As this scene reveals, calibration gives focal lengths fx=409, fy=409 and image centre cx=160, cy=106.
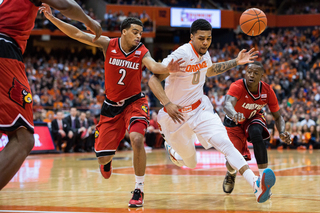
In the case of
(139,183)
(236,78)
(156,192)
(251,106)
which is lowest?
(156,192)

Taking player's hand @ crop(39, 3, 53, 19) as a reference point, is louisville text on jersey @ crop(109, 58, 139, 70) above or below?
below

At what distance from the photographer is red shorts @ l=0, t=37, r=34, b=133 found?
11.6ft

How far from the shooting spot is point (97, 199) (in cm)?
571

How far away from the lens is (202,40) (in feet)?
18.8

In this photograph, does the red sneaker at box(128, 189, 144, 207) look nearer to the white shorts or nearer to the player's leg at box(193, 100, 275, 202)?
the white shorts

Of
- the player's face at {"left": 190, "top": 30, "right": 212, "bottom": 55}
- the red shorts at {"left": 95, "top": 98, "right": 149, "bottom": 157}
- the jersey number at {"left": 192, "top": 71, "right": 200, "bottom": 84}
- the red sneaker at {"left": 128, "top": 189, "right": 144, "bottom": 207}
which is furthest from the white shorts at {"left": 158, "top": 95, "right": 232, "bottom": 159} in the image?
the red sneaker at {"left": 128, "top": 189, "right": 144, "bottom": 207}

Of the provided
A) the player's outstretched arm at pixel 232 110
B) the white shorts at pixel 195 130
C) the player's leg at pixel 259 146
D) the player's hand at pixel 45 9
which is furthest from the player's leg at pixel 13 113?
the player's leg at pixel 259 146

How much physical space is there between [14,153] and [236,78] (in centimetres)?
2369

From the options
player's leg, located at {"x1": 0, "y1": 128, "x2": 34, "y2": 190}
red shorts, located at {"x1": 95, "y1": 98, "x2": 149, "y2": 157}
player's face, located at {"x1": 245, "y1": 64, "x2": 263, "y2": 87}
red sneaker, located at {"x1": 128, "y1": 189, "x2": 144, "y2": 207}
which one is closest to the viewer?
player's leg, located at {"x1": 0, "y1": 128, "x2": 34, "y2": 190}

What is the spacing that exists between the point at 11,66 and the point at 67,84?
1904 centimetres

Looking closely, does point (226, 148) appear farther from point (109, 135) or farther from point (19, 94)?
point (19, 94)

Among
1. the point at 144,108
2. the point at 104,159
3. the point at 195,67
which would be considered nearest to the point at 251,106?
the point at 195,67

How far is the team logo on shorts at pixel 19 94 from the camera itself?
11.8ft

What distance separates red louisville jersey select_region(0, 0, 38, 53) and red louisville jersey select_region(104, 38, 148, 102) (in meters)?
2.14
